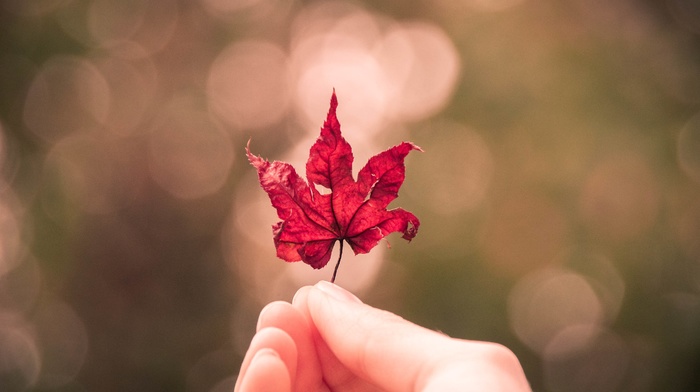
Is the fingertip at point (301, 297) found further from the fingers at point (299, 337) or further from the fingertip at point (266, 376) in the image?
the fingertip at point (266, 376)

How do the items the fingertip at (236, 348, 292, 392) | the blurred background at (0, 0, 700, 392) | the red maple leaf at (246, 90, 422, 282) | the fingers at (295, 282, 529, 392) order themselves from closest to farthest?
1. the fingers at (295, 282, 529, 392)
2. the fingertip at (236, 348, 292, 392)
3. the red maple leaf at (246, 90, 422, 282)
4. the blurred background at (0, 0, 700, 392)

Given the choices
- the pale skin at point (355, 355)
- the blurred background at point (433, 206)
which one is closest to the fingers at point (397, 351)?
the pale skin at point (355, 355)

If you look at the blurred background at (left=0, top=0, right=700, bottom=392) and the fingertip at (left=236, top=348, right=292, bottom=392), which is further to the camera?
the blurred background at (left=0, top=0, right=700, bottom=392)

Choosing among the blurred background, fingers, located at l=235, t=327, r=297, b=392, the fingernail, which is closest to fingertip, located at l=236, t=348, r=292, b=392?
fingers, located at l=235, t=327, r=297, b=392

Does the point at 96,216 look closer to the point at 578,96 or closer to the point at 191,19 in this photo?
the point at 191,19

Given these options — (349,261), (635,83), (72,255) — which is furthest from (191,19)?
(635,83)

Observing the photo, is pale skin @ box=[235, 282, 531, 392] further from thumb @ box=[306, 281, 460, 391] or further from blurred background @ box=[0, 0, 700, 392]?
blurred background @ box=[0, 0, 700, 392]
